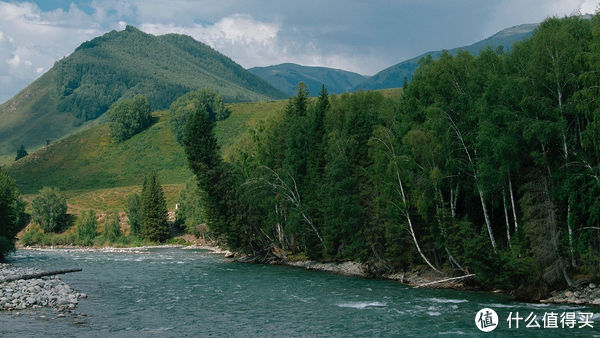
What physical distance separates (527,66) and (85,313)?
30462mm

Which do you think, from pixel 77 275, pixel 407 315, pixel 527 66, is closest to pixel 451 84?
pixel 527 66

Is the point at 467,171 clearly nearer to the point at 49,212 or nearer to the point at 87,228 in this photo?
the point at 87,228

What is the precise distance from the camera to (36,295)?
3541 centimetres

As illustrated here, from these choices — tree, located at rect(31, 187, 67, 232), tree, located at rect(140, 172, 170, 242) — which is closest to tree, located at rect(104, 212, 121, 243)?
tree, located at rect(140, 172, 170, 242)

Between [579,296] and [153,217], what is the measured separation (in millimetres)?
90346

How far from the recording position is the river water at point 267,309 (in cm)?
2769

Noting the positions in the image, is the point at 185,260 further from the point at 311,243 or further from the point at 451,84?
the point at 451,84

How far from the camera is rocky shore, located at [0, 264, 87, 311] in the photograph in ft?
109

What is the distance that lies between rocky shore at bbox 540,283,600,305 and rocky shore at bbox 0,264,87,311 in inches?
1157

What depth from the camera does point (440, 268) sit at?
146ft

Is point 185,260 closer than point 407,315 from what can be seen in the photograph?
No

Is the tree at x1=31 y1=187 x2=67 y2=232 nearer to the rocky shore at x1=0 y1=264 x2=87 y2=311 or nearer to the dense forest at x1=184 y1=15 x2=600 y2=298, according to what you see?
the dense forest at x1=184 y1=15 x2=600 y2=298

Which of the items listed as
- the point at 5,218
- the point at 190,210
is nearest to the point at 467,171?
the point at 5,218

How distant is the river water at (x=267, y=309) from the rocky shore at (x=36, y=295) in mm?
1175
